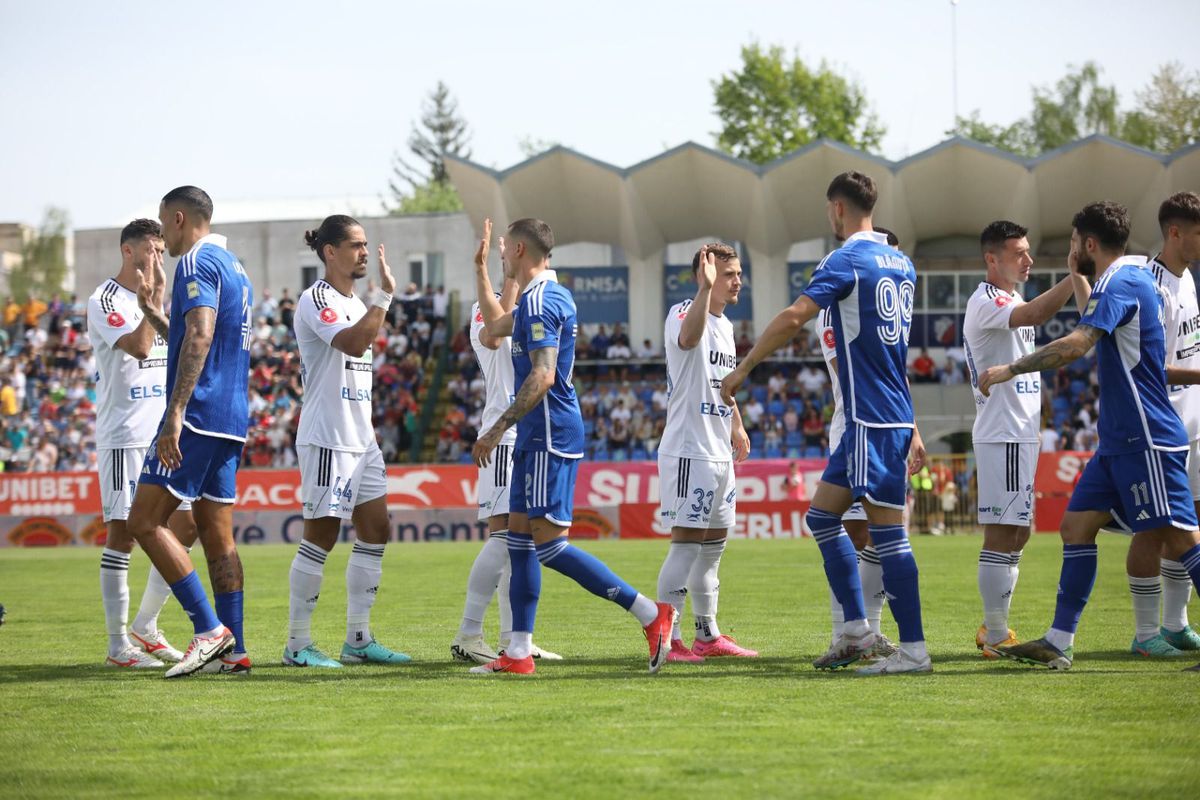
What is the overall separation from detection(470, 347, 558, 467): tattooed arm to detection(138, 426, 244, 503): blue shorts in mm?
1553

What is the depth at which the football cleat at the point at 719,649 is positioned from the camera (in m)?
8.84

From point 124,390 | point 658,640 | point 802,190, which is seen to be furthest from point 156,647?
point 802,190

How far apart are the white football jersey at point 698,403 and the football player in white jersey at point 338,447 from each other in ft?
6.70

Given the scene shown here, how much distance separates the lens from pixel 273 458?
3522 cm

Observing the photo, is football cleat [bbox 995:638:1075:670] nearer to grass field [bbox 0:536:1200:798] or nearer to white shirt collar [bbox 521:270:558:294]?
grass field [bbox 0:536:1200:798]

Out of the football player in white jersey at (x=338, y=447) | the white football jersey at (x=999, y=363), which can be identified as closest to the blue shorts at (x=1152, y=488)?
the white football jersey at (x=999, y=363)

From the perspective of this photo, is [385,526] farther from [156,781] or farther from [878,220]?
[878,220]

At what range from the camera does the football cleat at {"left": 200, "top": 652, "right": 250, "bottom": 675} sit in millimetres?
8062

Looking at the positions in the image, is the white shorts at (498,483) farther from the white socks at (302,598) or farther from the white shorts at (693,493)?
the white socks at (302,598)

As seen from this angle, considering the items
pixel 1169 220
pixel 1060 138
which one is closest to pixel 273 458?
pixel 1169 220

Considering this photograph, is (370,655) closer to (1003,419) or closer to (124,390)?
(124,390)

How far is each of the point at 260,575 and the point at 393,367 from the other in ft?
71.9

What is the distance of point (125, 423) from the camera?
933 centimetres

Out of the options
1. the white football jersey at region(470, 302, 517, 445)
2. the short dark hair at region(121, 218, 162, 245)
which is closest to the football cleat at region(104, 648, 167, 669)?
the white football jersey at region(470, 302, 517, 445)
